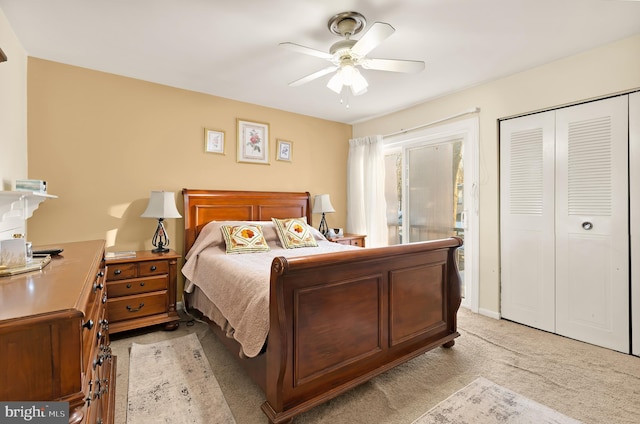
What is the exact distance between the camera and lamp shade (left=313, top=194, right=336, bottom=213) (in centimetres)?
420

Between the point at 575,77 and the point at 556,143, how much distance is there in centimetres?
57

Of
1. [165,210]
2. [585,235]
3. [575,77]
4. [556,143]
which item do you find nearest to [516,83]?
[575,77]

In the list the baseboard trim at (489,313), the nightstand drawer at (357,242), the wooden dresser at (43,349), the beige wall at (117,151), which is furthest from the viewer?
the nightstand drawer at (357,242)

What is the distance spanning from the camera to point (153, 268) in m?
2.82

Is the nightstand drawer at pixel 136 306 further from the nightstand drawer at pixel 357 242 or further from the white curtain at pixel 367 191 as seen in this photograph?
the white curtain at pixel 367 191

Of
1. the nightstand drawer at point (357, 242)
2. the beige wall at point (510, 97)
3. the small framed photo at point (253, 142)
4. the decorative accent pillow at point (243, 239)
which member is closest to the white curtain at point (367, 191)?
the nightstand drawer at point (357, 242)

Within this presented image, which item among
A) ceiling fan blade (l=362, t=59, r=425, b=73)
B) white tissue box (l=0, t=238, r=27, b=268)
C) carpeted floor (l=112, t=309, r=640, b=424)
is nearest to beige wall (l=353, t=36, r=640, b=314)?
carpeted floor (l=112, t=309, r=640, b=424)

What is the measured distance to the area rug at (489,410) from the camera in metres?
1.67

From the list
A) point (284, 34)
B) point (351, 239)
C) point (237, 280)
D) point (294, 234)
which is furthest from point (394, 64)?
point (351, 239)

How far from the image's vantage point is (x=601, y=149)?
2533 mm

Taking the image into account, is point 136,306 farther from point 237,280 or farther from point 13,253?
point 13,253

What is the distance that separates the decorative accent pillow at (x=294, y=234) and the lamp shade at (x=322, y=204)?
0.62 m

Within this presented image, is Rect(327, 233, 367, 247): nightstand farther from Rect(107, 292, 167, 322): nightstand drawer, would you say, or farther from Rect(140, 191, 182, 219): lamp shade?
Rect(107, 292, 167, 322): nightstand drawer

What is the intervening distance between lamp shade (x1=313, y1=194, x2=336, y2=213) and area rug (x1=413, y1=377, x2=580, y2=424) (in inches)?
105
